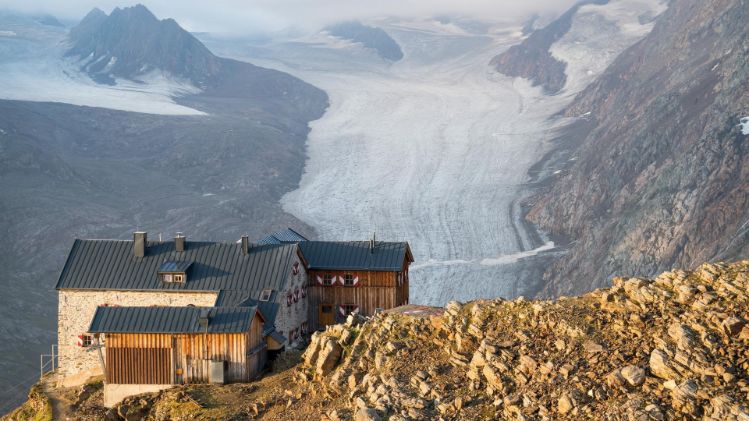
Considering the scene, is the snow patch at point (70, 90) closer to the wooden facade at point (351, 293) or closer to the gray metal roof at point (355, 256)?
the gray metal roof at point (355, 256)

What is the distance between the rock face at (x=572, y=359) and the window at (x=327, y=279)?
55.9 ft

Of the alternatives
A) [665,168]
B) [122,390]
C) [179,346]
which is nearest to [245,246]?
[179,346]

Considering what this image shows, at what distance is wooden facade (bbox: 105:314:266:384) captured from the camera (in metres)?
39.6

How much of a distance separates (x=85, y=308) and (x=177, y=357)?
9947 mm

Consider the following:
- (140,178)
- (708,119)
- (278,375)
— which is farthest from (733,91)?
(140,178)

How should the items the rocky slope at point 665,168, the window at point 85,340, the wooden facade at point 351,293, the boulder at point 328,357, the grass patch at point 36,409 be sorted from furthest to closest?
the rocky slope at point 665,168
the wooden facade at point 351,293
the window at point 85,340
the grass patch at point 36,409
the boulder at point 328,357

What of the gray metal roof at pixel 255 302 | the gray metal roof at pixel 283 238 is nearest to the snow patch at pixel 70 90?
the gray metal roof at pixel 283 238

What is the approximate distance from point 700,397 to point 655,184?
7373cm

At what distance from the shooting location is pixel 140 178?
460 ft

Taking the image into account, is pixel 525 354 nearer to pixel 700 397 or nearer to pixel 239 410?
pixel 700 397

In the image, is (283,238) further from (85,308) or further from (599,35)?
(599,35)

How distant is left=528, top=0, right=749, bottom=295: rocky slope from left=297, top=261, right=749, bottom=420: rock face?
1677 inches

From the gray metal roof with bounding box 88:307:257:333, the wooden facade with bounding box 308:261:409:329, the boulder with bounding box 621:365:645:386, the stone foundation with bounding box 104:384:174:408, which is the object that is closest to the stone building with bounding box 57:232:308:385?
the wooden facade with bounding box 308:261:409:329

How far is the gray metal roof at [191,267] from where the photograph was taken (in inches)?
1838
